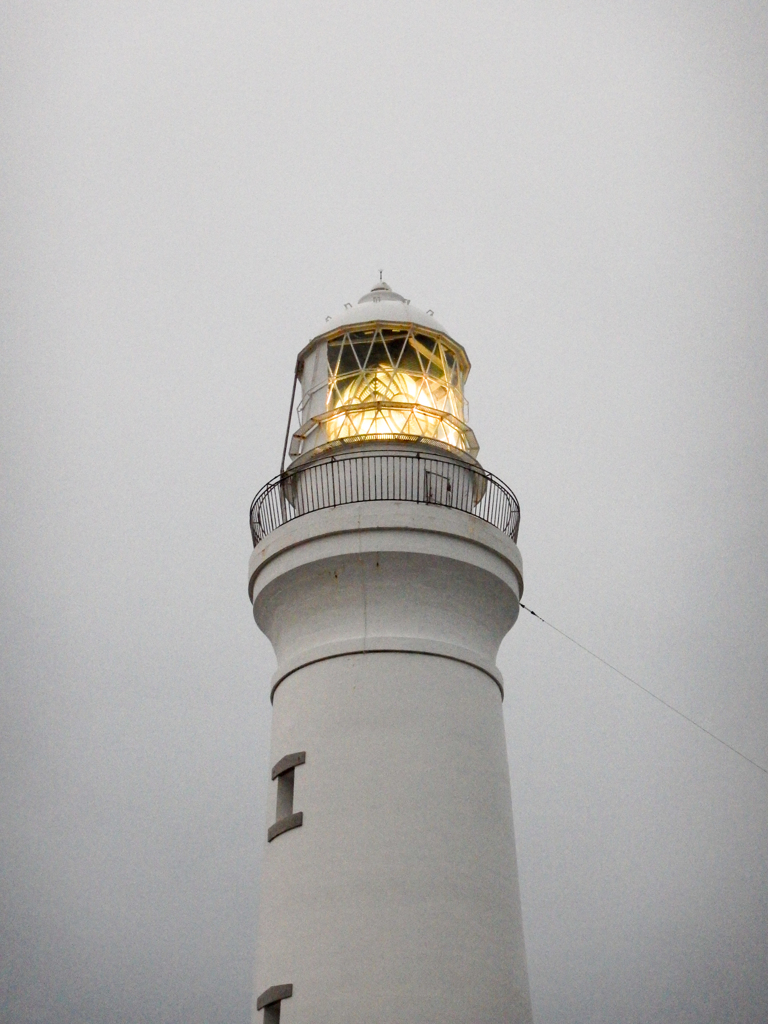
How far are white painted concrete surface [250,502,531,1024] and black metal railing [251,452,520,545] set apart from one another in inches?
12.2

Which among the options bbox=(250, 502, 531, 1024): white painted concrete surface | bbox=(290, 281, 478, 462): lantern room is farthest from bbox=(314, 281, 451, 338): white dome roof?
bbox=(250, 502, 531, 1024): white painted concrete surface

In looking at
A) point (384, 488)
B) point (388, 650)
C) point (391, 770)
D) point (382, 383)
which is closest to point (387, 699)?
point (388, 650)

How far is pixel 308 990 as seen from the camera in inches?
424

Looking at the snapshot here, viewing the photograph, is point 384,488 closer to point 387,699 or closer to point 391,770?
point 387,699

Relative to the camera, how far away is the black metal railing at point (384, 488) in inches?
518

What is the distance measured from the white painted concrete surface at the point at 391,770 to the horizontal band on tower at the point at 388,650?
0.06 feet

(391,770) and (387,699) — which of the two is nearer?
(391,770)

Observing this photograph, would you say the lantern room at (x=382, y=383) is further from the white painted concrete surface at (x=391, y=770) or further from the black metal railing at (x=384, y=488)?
the white painted concrete surface at (x=391, y=770)

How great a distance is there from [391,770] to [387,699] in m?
0.79

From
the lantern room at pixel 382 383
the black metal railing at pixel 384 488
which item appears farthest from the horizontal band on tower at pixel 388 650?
the lantern room at pixel 382 383

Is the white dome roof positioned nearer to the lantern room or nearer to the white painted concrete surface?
the lantern room

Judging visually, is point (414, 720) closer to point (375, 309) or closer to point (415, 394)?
point (415, 394)

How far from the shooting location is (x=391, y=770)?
11.7 meters

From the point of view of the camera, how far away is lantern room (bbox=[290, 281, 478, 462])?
A: 1384cm
